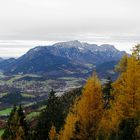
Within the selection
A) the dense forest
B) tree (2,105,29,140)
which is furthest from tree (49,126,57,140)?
tree (2,105,29,140)

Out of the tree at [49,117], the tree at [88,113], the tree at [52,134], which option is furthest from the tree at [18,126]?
Result: the tree at [88,113]

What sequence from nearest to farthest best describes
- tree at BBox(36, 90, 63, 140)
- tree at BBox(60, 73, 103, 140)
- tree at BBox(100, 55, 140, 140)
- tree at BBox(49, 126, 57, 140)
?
tree at BBox(100, 55, 140, 140) → tree at BBox(60, 73, 103, 140) → tree at BBox(49, 126, 57, 140) → tree at BBox(36, 90, 63, 140)

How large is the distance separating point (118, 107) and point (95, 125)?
656 centimetres

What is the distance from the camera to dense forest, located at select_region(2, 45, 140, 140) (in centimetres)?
4672

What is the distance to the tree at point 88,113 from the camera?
52.3m

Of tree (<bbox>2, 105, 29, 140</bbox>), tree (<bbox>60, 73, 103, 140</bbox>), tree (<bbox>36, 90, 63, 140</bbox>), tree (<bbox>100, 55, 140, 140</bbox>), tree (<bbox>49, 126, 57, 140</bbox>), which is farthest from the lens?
tree (<bbox>2, 105, 29, 140</bbox>)

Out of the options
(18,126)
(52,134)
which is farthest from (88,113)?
(18,126)

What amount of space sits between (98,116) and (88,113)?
4.84 ft

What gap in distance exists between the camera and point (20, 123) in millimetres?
65938

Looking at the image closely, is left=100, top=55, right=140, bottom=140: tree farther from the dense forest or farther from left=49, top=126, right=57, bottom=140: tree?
left=49, top=126, right=57, bottom=140: tree

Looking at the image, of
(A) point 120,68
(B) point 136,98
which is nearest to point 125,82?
(B) point 136,98

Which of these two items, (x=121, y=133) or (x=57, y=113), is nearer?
(x=121, y=133)

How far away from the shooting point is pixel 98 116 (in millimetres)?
53031

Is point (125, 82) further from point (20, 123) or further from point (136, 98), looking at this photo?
point (20, 123)
